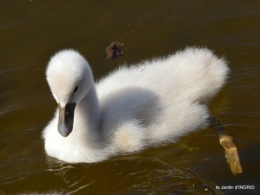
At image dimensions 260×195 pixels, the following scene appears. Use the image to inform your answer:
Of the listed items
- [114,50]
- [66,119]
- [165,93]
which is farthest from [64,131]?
[114,50]

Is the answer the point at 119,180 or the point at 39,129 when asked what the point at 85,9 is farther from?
the point at 119,180

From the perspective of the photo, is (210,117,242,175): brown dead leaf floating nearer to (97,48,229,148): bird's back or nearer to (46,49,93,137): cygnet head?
(97,48,229,148): bird's back

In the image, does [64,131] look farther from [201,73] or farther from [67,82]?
[201,73]

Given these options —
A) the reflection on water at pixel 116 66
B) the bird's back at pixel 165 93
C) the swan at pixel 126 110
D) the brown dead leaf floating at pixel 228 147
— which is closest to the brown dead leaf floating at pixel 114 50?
the reflection on water at pixel 116 66

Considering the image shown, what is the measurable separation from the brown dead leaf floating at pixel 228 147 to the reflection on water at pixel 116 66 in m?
0.05

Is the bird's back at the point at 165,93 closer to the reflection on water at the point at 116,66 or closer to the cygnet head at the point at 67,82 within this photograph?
the reflection on water at the point at 116,66

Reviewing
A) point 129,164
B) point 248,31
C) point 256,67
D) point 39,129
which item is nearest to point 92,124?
point 129,164

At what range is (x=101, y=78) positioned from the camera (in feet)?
17.1

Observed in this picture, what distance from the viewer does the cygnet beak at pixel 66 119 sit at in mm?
4113

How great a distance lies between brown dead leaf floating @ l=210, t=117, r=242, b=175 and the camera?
13.9 feet

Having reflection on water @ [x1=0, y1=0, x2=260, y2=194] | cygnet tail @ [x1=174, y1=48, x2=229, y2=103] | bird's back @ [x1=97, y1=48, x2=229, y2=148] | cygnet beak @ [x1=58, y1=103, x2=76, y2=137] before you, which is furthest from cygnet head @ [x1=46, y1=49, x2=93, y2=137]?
cygnet tail @ [x1=174, y1=48, x2=229, y2=103]

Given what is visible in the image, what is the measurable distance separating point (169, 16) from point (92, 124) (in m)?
1.94

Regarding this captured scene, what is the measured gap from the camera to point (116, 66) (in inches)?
214

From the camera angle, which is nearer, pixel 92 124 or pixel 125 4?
pixel 92 124
